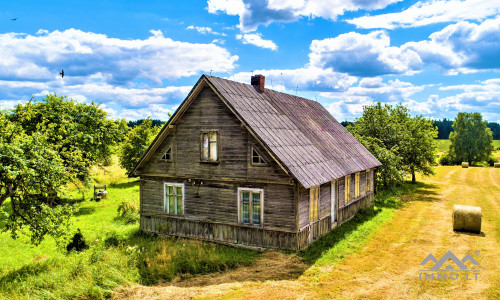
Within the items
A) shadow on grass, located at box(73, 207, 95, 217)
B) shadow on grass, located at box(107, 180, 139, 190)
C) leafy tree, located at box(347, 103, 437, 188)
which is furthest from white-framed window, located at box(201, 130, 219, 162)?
shadow on grass, located at box(107, 180, 139, 190)

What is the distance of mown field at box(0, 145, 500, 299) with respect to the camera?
37.0ft

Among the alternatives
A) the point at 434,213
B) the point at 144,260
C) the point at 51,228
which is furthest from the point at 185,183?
the point at 434,213

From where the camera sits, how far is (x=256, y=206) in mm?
15523

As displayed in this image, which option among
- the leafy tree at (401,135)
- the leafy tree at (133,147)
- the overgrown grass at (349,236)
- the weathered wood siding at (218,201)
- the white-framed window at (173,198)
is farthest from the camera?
the leafy tree at (133,147)

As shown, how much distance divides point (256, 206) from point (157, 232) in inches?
251

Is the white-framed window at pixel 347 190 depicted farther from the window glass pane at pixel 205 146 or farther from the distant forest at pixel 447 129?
the distant forest at pixel 447 129

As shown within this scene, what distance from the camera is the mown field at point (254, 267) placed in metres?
11.3

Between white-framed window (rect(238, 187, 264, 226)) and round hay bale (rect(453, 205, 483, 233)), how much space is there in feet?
36.6

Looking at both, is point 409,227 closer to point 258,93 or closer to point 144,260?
point 258,93

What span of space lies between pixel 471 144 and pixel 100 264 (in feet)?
239

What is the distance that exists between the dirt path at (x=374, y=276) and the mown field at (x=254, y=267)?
3cm

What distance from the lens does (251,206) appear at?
51.1ft

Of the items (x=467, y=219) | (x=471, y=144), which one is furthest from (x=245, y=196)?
(x=471, y=144)

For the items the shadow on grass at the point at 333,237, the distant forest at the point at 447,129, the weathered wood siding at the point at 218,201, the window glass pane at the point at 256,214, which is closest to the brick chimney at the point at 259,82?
the weathered wood siding at the point at 218,201
